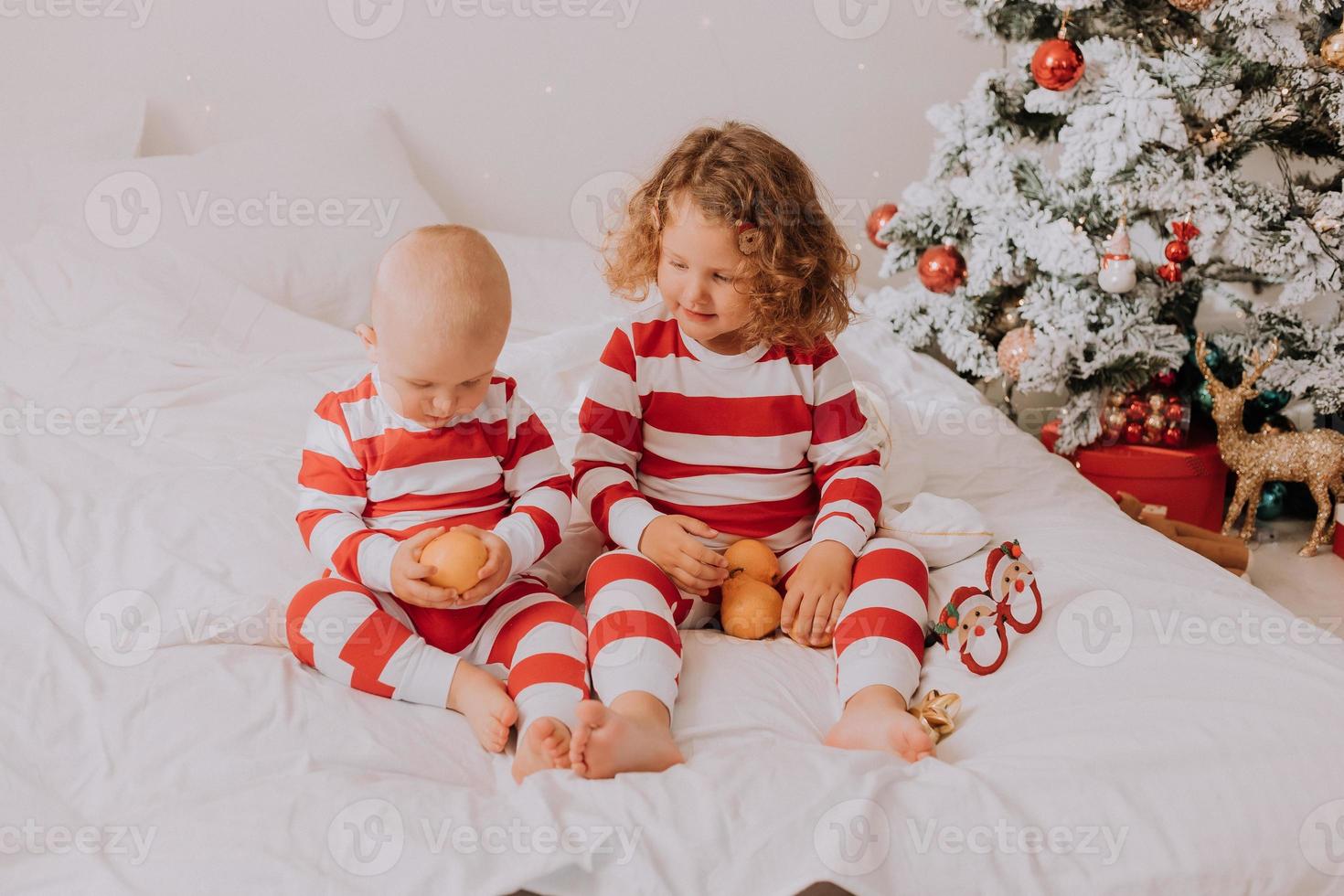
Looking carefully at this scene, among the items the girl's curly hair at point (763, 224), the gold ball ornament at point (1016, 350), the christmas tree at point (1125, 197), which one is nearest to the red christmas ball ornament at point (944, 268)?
the christmas tree at point (1125, 197)

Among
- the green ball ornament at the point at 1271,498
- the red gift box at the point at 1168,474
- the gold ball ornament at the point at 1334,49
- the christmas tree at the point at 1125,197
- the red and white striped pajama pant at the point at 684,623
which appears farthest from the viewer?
the green ball ornament at the point at 1271,498

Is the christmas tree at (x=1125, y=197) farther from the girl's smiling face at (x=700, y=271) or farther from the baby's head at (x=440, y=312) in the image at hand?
the baby's head at (x=440, y=312)

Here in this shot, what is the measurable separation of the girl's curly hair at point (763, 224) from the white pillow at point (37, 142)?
1507 millimetres

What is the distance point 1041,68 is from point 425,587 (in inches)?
60.3

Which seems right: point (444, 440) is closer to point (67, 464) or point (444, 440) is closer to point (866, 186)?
point (67, 464)

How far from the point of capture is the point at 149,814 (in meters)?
0.88

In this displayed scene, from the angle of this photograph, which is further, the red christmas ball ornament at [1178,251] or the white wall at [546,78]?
the white wall at [546,78]

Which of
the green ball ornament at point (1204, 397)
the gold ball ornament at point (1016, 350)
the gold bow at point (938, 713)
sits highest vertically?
the gold ball ornament at point (1016, 350)

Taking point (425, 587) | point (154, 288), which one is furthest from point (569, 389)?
point (154, 288)

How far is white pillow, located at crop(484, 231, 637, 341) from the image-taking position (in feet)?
7.44

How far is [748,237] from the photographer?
1.24 metres

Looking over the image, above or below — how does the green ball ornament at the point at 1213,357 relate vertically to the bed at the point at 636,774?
above

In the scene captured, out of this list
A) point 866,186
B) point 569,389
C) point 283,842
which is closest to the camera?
point 283,842

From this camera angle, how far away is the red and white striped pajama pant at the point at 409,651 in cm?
108
